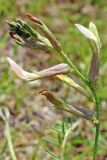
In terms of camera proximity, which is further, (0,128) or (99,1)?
(99,1)

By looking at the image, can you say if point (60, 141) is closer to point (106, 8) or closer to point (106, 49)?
point (106, 49)

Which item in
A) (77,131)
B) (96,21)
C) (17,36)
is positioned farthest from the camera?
(96,21)

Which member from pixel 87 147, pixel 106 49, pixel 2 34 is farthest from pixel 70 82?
pixel 2 34

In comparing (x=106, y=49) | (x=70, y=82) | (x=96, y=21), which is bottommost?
(x=70, y=82)

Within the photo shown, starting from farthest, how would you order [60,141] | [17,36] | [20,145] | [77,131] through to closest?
[77,131] < [20,145] < [60,141] < [17,36]

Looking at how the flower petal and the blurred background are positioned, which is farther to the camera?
the blurred background

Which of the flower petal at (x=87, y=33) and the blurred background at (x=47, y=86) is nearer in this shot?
the flower petal at (x=87, y=33)

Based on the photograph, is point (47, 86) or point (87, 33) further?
point (47, 86)

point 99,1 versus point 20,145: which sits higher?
point 99,1
